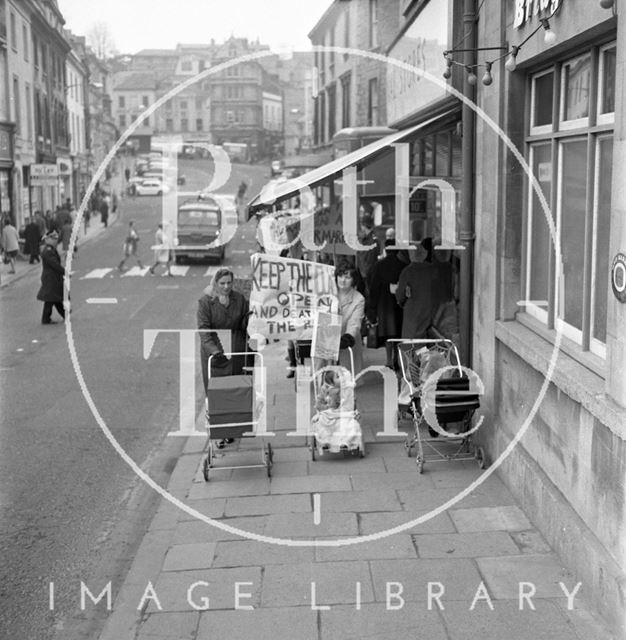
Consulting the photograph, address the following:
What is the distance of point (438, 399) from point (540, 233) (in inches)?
66.1

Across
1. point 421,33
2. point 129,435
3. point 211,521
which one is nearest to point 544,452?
point 211,521

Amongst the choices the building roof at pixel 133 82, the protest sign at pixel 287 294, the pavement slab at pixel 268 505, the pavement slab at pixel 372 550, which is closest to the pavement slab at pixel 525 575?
the pavement slab at pixel 372 550

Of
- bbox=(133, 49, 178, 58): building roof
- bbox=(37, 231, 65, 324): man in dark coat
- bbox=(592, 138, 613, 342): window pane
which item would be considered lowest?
bbox=(37, 231, 65, 324): man in dark coat

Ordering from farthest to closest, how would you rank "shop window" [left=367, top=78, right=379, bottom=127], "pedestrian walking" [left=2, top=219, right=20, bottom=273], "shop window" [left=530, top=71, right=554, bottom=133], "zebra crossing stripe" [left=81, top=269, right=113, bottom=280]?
"shop window" [left=367, top=78, right=379, bottom=127] → "pedestrian walking" [left=2, top=219, right=20, bottom=273] → "zebra crossing stripe" [left=81, top=269, right=113, bottom=280] → "shop window" [left=530, top=71, right=554, bottom=133]

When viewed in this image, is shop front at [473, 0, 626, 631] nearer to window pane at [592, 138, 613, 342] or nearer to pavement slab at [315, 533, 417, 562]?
window pane at [592, 138, 613, 342]

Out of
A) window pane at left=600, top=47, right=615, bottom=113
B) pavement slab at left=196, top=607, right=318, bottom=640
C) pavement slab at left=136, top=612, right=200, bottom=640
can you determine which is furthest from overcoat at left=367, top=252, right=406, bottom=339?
pavement slab at left=136, top=612, right=200, bottom=640

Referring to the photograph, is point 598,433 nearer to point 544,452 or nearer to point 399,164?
point 544,452

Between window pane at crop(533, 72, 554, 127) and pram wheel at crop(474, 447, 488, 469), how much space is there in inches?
116

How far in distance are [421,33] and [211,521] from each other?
8.32 metres

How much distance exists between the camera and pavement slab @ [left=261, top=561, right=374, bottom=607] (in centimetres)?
579

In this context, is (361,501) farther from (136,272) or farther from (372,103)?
(372,103)

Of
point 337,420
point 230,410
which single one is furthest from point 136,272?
point 230,410

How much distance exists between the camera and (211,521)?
732 cm

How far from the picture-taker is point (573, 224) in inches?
268
